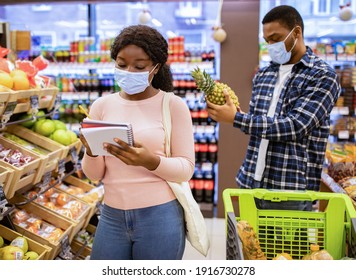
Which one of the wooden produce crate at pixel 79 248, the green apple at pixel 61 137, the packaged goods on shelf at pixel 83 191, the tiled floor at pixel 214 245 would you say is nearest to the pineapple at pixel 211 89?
the green apple at pixel 61 137

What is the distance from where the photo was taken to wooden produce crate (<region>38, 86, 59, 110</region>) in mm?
2894

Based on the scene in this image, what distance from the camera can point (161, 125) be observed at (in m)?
1.82

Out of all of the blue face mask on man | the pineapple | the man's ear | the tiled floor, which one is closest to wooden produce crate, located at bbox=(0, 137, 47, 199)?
the pineapple

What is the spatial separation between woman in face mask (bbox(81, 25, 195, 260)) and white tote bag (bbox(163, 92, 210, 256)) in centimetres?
2

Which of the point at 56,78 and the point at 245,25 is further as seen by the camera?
the point at 56,78

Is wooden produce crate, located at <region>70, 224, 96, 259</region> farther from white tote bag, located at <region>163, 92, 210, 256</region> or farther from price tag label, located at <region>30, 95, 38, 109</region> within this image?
white tote bag, located at <region>163, 92, 210, 256</region>

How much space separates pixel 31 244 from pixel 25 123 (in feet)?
2.89

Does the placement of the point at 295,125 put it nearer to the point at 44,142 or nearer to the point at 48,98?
the point at 44,142

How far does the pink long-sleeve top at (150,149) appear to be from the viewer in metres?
1.80

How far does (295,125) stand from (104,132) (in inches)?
40.3
